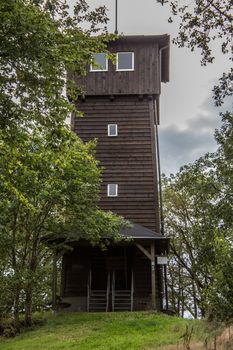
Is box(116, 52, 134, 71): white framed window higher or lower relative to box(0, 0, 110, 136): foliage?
higher

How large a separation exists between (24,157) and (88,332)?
22.4ft

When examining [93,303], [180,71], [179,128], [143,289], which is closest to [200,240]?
[143,289]

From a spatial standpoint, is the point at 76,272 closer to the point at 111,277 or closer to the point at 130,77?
the point at 111,277

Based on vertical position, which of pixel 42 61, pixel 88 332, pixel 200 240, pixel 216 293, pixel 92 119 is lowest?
pixel 88 332

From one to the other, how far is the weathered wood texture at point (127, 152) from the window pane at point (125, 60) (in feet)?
5.38

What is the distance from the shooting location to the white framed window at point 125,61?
24.1m

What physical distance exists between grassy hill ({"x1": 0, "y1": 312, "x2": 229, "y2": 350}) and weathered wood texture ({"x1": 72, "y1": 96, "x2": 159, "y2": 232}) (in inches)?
219

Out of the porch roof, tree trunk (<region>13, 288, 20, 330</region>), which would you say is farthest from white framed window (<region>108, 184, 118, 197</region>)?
tree trunk (<region>13, 288, 20, 330</region>)

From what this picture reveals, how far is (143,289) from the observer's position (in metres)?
20.6

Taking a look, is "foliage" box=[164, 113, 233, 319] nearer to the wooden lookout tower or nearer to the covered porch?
the wooden lookout tower

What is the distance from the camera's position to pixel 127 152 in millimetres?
22734

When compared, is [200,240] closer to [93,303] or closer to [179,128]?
[93,303]

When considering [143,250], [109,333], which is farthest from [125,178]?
[109,333]

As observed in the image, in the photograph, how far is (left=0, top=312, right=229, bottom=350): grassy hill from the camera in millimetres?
11945
